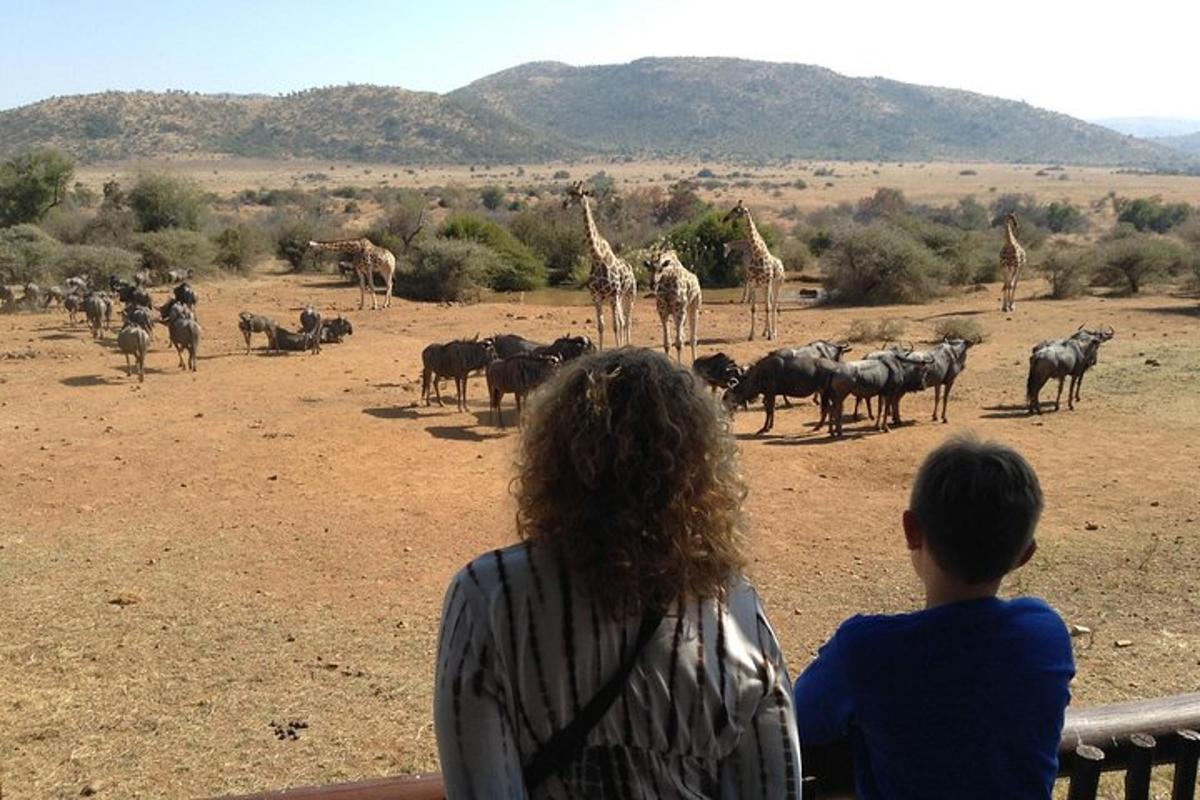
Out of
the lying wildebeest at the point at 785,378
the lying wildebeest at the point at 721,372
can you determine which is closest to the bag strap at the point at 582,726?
the lying wildebeest at the point at 785,378

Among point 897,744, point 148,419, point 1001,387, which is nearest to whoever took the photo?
point 897,744

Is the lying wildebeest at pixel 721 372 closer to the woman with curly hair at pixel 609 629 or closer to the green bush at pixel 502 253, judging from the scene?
the woman with curly hair at pixel 609 629

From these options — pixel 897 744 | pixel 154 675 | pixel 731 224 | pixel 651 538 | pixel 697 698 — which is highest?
pixel 731 224

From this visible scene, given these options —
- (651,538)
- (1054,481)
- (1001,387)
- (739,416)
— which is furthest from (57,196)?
(651,538)

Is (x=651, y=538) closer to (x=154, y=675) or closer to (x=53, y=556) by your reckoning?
(x=154, y=675)

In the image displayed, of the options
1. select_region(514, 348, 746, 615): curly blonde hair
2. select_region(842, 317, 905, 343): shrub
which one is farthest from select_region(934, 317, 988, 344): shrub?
select_region(514, 348, 746, 615): curly blonde hair

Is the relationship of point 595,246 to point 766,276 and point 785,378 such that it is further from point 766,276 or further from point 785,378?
point 785,378

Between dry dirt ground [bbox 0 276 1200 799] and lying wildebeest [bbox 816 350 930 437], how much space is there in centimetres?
47

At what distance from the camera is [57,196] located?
40.1 meters

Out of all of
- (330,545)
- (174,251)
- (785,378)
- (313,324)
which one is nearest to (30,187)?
(174,251)

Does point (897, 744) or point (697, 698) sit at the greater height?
point (697, 698)

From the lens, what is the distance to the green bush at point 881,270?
28.2 m

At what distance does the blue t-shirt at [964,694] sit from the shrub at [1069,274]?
28.8 meters

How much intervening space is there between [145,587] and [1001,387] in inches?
536
